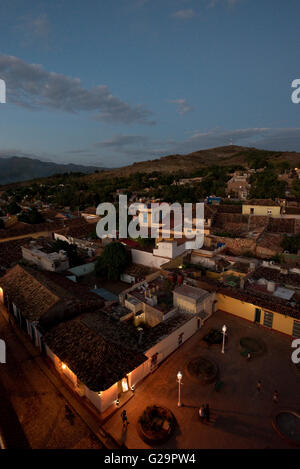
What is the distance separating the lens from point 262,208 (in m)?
35.4

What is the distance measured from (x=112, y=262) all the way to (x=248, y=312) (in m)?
12.4

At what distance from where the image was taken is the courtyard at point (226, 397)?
9.02 metres

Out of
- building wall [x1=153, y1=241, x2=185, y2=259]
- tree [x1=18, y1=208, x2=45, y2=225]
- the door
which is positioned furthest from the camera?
tree [x1=18, y1=208, x2=45, y2=225]

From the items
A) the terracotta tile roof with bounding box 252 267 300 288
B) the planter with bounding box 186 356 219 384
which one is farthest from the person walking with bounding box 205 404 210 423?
the terracotta tile roof with bounding box 252 267 300 288

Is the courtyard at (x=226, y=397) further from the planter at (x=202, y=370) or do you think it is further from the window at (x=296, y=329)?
the window at (x=296, y=329)

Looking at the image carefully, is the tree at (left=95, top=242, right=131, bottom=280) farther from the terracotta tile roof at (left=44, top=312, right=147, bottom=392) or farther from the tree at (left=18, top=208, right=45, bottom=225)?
the tree at (left=18, top=208, right=45, bottom=225)

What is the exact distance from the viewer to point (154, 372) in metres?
12.1

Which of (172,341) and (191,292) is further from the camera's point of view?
(191,292)

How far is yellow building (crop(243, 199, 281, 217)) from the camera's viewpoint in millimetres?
34684

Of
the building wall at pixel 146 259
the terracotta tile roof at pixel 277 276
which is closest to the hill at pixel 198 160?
the building wall at pixel 146 259

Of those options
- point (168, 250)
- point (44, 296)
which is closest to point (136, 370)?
point (44, 296)

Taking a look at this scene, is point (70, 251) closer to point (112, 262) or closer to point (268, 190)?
point (112, 262)

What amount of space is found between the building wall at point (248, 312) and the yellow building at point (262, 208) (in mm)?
22165

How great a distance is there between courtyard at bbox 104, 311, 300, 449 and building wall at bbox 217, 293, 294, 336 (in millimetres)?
497
